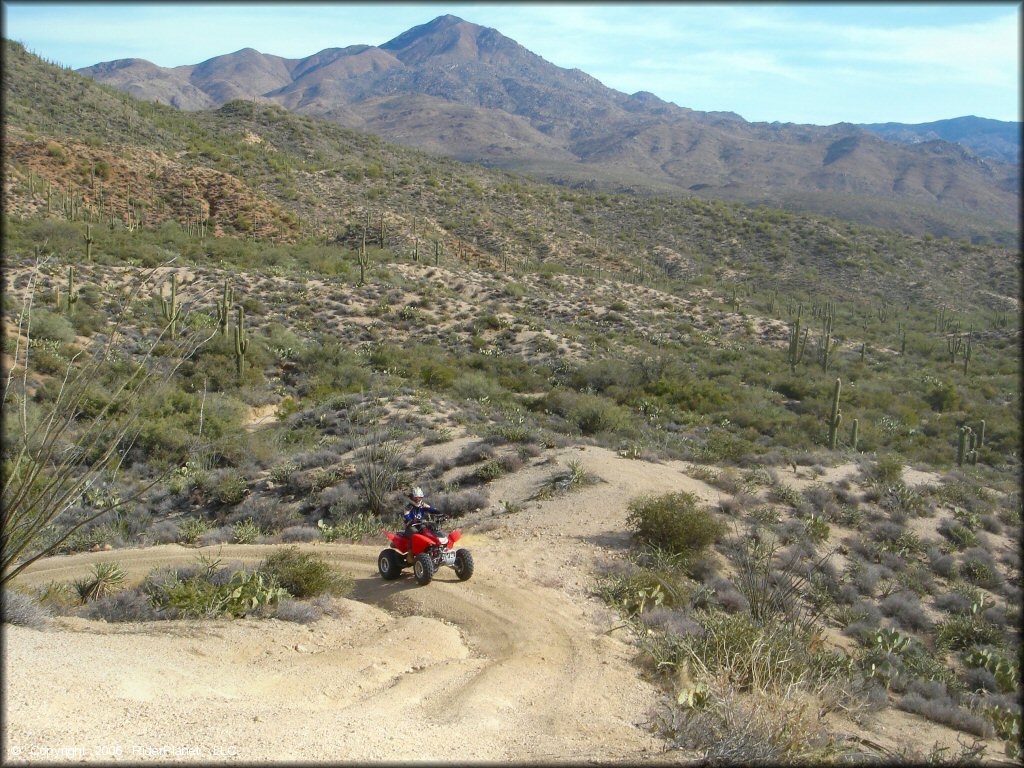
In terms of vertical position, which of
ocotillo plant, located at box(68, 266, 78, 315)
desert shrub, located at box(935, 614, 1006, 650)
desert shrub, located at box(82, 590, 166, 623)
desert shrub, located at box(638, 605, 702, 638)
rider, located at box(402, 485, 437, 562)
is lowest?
desert shrub, located at box(935, 614, 1006, 650)

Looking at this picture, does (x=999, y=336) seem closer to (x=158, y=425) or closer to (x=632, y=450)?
(x=632, y=450)

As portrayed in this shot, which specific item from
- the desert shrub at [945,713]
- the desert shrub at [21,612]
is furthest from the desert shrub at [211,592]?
the desert shrub at [945,713]

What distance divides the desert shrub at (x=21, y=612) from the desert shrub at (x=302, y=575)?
Answer: 2456mm

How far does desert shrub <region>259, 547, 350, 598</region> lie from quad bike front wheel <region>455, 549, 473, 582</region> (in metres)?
1.48

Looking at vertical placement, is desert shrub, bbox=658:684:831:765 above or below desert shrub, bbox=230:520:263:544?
above

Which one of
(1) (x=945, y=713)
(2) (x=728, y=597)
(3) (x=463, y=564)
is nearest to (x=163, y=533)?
(3) (x=463, y=564)

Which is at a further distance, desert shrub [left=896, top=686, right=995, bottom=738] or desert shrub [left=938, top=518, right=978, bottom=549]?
desert shrub [left=938, top=518, right=978, bottom=549]

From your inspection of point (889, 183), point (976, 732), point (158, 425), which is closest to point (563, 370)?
point (158, 425)

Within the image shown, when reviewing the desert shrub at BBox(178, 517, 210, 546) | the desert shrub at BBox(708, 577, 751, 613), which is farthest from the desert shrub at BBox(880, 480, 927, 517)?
the desert shrub at BBox(178, 517, 210, 546)

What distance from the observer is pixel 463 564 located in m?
9.62

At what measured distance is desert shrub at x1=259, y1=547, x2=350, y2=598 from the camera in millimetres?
8711

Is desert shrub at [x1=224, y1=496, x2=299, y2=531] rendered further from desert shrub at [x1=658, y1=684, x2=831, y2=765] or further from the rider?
desert shrub at [x1=658, y1=684, x2=831, y2=765]

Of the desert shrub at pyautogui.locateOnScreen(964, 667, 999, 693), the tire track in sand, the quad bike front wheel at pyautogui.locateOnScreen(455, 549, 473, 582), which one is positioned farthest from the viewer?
the quad bike front wheel at pyautogui.locateOnScreen(455, 549, 473, 582)

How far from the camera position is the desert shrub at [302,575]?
28.6 feet
